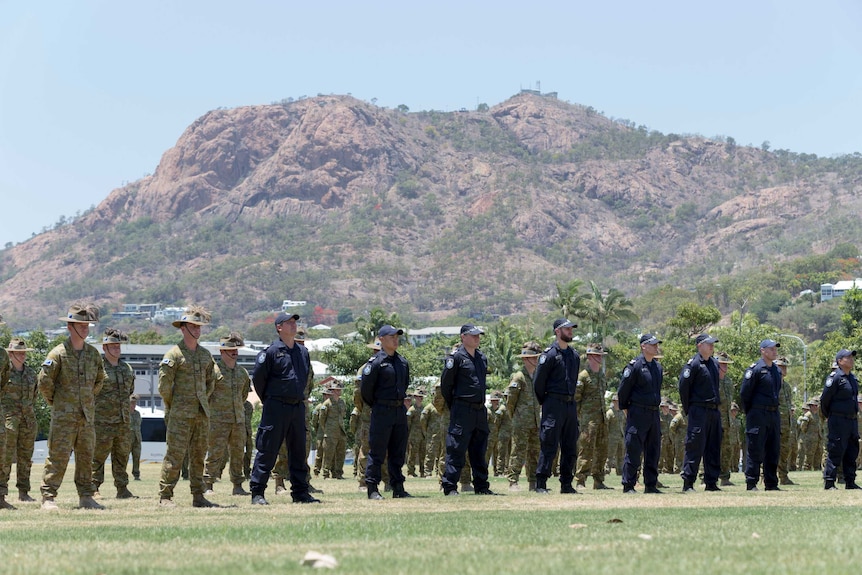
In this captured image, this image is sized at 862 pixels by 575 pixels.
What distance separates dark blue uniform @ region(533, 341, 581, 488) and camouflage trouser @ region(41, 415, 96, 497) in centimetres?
587

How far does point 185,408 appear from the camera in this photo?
14.6 meters

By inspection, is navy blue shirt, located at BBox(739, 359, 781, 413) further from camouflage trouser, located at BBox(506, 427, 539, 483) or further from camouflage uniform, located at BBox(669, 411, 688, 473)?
camouflage uniform, located at BBox(669, 411, 688, 473)

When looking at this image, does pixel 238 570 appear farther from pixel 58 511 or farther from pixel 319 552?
pixel 58 511

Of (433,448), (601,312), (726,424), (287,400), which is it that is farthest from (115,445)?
(601,312)

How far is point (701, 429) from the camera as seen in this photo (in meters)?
18.3

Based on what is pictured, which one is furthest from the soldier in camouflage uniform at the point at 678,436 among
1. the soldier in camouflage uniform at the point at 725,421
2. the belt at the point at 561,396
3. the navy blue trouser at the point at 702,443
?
the belt at the point at 561,396

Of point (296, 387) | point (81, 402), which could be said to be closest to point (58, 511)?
point (81, 402)

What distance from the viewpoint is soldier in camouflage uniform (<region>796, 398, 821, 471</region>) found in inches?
1318

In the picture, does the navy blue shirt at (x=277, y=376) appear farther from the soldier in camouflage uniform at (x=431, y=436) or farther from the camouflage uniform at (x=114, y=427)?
the soldier in camouflage uniform at (x=431, y=436)

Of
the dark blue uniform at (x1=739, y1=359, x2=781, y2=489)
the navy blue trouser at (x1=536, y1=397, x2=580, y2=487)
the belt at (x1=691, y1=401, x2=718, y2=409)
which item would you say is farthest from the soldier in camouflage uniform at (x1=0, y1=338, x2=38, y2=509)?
the dark blue uniform at (x1=739, y1=359, x2=781, y2=489)

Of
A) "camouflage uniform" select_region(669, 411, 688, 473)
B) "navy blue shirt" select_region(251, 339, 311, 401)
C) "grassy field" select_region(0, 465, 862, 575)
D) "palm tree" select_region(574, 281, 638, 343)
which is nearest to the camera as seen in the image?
"grassy field" select_region(0, 465, 862, 575)

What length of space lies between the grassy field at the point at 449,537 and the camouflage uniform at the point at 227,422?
130 inches

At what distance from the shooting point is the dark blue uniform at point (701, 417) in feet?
60.1

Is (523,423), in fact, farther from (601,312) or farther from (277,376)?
(601,312)
